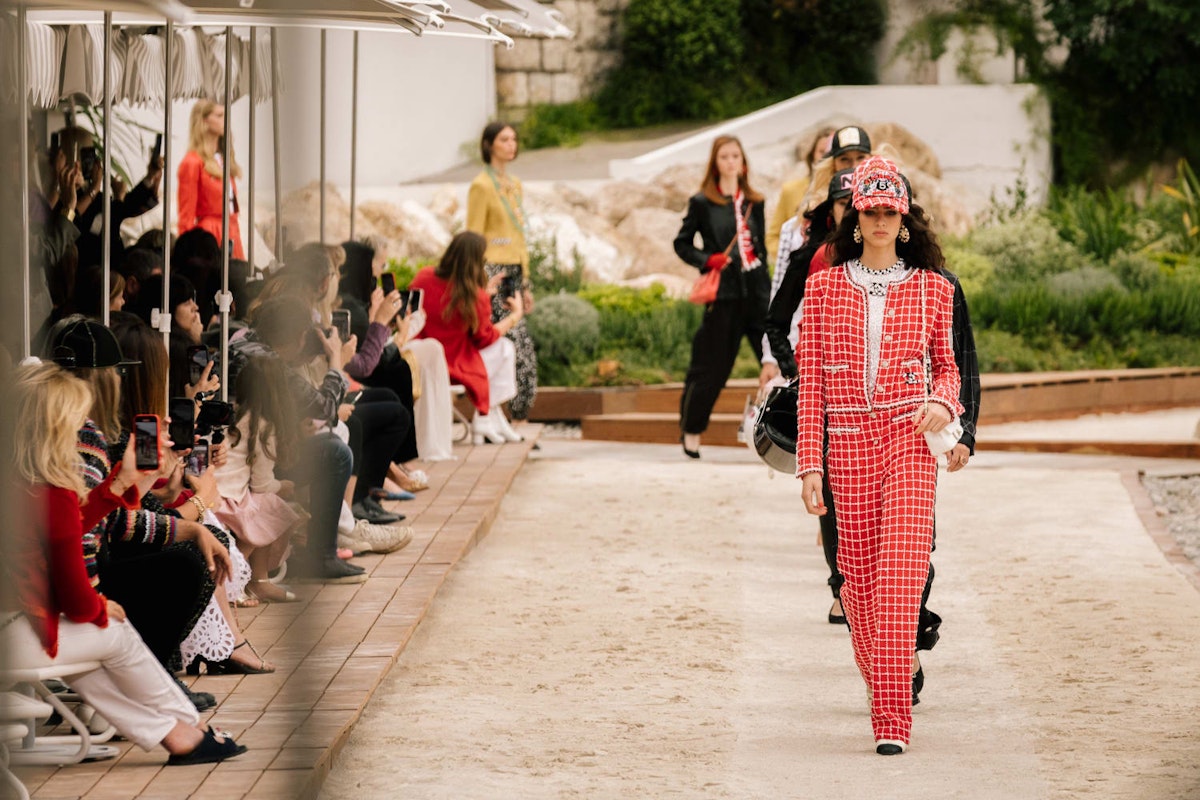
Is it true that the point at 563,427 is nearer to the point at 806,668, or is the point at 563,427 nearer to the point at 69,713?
the point at 806,668

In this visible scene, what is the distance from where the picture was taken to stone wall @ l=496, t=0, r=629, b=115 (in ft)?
78.0

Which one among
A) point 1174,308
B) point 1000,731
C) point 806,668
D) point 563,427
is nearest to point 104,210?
point 806,668

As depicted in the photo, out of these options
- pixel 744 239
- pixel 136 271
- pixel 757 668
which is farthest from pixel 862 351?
pixel 744 239

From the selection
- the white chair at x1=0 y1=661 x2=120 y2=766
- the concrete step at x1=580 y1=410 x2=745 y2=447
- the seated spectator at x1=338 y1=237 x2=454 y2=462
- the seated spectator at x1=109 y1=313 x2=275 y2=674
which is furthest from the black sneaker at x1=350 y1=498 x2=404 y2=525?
the concrete step at x1=580 y1=410 x2=745 y2=447

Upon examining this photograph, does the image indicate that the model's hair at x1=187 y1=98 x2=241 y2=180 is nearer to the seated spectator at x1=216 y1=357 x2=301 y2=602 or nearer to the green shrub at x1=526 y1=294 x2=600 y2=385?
the seated spectator at x1=216 y1=357 x2=301 y2=602

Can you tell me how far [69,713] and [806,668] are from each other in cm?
245

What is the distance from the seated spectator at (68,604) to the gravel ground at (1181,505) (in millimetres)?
5080

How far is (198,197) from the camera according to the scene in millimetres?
9125

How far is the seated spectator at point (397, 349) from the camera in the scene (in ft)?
26.8

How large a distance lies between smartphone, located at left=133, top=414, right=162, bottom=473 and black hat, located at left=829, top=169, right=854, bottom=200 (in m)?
2.39

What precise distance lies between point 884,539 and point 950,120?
1812cm

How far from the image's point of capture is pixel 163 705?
15.3 ft

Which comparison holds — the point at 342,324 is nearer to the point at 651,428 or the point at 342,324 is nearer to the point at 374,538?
the point at 374,538

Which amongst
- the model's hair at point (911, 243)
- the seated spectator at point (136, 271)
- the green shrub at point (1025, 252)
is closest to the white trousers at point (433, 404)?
the seated spectator at point (136, 271)
